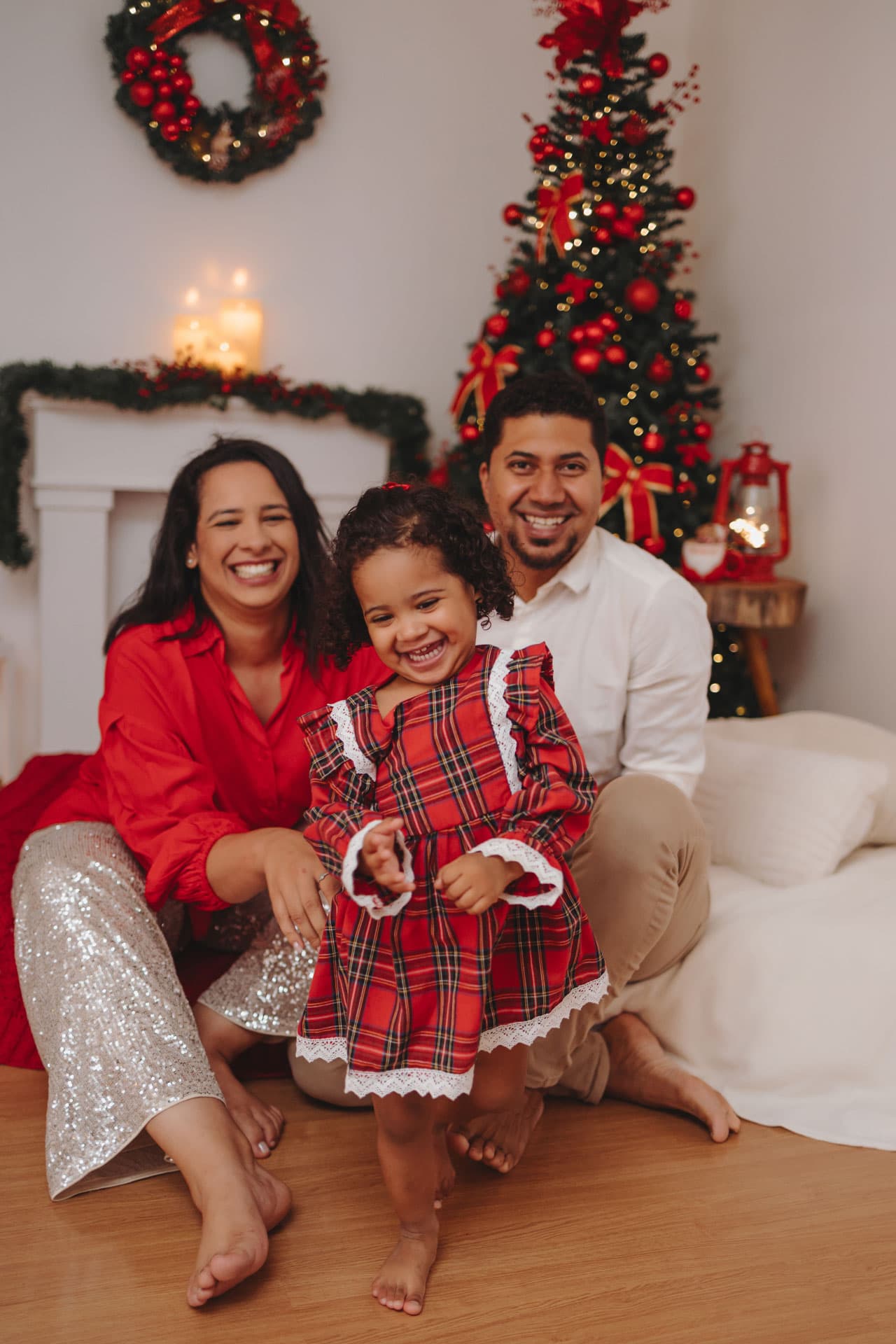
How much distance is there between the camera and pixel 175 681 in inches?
65.8

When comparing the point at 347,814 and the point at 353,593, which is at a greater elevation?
the point at 353,593

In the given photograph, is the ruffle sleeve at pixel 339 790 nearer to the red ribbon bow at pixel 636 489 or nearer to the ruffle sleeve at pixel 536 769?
the ruffle sleeve at pixel 536 769

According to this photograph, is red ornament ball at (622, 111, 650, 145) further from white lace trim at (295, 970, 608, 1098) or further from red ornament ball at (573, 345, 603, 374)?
white lace trim at (295, 970, 608, 1098)

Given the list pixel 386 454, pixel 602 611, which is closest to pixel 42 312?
pixel 386 454

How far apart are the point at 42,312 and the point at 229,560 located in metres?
2.24

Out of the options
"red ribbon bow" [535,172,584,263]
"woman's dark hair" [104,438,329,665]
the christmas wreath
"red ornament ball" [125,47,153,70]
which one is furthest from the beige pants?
"red ornament ball" [125,47,153,70]

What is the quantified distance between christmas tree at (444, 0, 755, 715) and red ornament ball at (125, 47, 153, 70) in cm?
122

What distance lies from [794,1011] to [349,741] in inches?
33.9

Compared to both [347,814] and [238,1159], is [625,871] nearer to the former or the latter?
[347,814]

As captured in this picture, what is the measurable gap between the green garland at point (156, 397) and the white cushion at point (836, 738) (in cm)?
171

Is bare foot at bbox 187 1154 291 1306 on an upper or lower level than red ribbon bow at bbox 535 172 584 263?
lower

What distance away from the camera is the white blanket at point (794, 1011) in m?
1.63

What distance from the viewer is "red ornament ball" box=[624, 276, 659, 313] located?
9.77ft

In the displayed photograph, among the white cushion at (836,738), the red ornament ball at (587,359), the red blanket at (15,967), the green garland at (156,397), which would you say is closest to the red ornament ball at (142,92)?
the green garland at (156,397)
